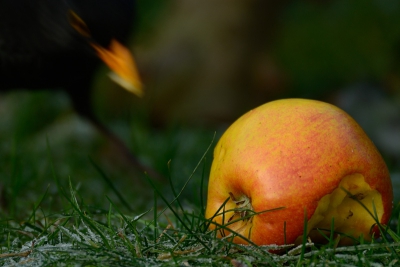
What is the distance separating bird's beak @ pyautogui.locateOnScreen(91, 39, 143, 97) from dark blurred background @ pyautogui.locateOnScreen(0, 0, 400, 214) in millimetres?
2328

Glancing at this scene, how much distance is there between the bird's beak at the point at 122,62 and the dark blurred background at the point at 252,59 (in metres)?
2.33

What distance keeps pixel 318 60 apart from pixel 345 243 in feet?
12.9

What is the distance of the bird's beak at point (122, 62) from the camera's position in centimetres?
189

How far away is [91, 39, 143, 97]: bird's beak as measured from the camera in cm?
189

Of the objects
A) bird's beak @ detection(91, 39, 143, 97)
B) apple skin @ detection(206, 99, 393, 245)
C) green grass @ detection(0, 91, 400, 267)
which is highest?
bird's beak @ detection(91, 39, 143, 97)

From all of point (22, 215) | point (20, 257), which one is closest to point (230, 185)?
point (20, 257)

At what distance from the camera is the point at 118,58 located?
189 centimetres

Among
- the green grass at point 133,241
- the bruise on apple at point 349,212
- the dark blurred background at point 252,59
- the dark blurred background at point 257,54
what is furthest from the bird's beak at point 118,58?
the dark blurred background at point 257,54

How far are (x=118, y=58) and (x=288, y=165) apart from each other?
0.78 m

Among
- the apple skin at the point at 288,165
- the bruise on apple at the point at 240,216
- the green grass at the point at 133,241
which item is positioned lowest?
the green grass at the point at 133,241

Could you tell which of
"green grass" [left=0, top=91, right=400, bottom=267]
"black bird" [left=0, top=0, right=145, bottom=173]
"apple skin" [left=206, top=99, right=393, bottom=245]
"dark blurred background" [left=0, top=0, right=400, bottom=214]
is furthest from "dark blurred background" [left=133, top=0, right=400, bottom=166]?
"apple skin" [left=206, top=99, right=393, bottom=245]

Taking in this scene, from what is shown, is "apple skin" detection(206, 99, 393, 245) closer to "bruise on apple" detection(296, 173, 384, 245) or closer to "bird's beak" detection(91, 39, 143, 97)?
"bruise on apple" detection(296, 173, 384, 245)

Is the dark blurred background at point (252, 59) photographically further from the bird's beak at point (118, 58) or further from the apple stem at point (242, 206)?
the apple stem at point (242, 206)

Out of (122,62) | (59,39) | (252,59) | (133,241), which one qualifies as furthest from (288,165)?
(252,59)
